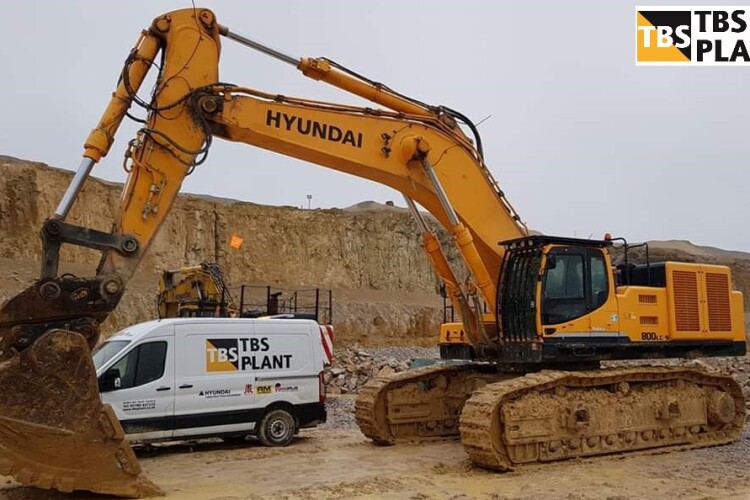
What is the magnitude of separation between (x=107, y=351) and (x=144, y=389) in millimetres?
856

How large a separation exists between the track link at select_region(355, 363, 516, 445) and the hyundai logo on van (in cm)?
137

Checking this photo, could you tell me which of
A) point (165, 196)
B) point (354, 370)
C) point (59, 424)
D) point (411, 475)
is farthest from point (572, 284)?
point (354, 370)

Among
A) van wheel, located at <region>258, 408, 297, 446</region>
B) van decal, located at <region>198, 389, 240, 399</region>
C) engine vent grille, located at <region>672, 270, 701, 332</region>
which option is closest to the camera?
van decal, located at <region>198, 389, 240, 399</region>

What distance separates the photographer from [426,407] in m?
11.4

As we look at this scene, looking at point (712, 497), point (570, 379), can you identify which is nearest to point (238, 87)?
point (570, 379)

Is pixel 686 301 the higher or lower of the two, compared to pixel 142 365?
higher

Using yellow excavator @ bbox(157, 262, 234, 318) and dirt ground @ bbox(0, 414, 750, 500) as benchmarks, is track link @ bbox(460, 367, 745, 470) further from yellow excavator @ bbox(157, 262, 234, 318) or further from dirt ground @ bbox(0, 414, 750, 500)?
yellow excavator @ bbox(157, 262, 234, 318)

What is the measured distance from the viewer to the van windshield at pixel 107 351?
10336mm

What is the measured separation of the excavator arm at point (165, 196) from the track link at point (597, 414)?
1417 mm

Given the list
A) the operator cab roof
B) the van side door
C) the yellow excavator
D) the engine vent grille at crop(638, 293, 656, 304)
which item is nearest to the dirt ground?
the van side door

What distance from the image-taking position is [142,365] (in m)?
10.3

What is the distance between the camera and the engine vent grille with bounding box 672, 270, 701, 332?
10781 millimetres

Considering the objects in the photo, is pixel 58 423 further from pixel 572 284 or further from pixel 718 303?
pixel 718 303

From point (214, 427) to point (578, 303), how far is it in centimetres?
532
